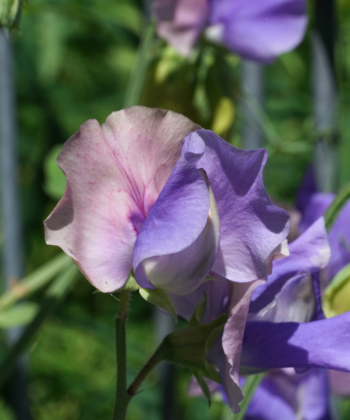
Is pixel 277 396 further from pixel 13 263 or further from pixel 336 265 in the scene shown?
pixel 13 263

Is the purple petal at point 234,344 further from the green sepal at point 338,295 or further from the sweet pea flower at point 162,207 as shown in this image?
the green sepal at point 338,295

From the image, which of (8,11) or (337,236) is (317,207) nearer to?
(337,236)

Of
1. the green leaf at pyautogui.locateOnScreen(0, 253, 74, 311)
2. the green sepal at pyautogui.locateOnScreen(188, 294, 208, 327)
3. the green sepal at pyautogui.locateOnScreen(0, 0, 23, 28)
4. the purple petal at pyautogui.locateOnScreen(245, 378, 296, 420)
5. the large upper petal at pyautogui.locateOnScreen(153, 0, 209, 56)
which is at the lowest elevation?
the green leaf at pyautogui.locateOnScreen(0, 253, 74, 311)

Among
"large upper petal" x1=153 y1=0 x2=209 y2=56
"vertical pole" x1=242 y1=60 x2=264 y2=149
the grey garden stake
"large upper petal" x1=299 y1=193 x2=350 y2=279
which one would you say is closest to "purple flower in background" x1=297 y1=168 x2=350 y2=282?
"large upper petal" x1=299 y1=193 x2=350 y2=279

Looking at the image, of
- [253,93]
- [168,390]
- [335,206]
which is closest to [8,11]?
[335,206]

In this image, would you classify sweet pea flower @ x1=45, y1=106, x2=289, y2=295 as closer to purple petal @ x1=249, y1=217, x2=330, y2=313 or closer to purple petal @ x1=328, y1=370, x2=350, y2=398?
purple petal @ x1=249, y1=217, x2=330, y2=313
